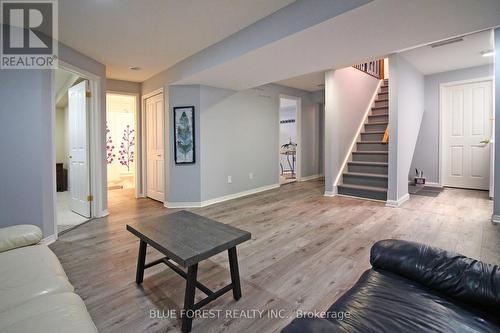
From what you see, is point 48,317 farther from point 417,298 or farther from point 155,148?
point 155,148

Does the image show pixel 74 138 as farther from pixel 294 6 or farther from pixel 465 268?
pixel 465 268

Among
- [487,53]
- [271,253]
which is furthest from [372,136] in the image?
[271,253]

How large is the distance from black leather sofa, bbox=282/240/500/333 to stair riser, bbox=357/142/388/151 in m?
4.56

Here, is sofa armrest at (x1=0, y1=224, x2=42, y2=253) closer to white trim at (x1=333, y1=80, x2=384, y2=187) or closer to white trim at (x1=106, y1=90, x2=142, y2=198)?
white trim at (x1=106, y1=90, x2=142, y2=198)

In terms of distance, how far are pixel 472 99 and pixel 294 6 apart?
525 cm

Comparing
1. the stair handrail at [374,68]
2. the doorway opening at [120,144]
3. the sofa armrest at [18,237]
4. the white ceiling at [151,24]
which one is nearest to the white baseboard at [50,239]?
the sofa armrest at [18,237]

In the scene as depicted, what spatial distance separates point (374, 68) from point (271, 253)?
620 centimetres

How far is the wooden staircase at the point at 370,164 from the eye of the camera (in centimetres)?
481

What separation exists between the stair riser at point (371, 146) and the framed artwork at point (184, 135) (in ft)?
12.4

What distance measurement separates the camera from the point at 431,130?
19.0 feet

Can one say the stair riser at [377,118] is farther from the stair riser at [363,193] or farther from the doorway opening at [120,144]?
the doorway opening at [120,144]

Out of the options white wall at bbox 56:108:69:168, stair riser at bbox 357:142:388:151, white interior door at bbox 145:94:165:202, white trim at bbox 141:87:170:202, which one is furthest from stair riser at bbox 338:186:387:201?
white wall at bbox 56:108:69:168

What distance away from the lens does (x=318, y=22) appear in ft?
7.15

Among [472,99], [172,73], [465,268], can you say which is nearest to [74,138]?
[172,73]
